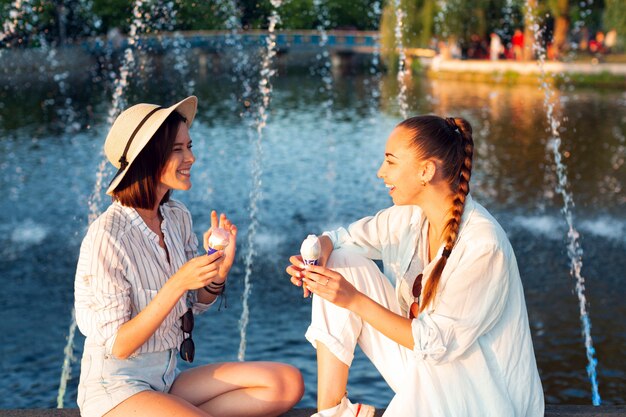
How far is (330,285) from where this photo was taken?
298cm

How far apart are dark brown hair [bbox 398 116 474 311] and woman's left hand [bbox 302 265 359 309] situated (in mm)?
256

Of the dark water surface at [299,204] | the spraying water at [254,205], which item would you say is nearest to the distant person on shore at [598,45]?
the dark water surface at [299,204]

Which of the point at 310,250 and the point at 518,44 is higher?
the point at 310,250

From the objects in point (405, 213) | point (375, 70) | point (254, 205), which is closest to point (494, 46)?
point (375, 70)

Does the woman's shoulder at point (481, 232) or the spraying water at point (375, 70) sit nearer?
the woman's shoulder at point (481, 232)

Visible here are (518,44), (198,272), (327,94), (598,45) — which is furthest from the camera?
(598,45)

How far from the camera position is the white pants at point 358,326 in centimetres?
321

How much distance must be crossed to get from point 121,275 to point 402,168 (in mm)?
972

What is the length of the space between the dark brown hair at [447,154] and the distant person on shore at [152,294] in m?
0.66

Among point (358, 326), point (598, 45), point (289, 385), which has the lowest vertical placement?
point (598, 45)

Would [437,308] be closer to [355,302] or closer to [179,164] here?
[355,302]

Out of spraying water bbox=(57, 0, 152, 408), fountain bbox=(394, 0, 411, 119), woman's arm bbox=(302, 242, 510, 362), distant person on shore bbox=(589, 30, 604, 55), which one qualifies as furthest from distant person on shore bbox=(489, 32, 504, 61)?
woman's arm bbox=(302, 242, 510, 362)

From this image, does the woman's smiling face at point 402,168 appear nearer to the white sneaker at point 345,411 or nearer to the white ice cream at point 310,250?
the white ice cream at point 310,250

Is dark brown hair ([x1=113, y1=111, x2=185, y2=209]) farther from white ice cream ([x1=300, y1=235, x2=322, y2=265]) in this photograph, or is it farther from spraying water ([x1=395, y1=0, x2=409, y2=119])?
spraying water ([x1=395, y1=0, x2=409, y2=119])
